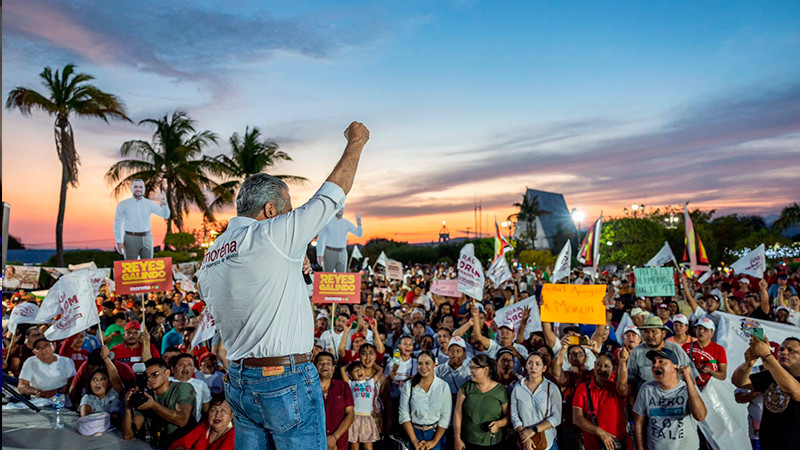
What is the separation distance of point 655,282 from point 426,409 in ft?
20.3

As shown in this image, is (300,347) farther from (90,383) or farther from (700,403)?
(90,383)

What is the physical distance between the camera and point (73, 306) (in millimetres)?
7223

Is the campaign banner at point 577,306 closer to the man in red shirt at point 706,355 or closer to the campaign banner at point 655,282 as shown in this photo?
the man in red shirt at point 706,355

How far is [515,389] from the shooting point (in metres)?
5.97

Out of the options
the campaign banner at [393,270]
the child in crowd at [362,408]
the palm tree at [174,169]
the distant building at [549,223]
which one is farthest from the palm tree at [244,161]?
the distant building at [549,223]

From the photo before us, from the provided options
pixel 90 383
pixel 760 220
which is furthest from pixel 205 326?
pixel 760 220

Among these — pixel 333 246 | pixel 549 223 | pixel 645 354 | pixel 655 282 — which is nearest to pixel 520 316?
pixel 645 354

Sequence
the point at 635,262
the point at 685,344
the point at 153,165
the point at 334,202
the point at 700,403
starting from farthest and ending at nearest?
the point at 635,262 → the point at 153,165 → the point at 685,344 → the point at 700,403 → the point at 334,202

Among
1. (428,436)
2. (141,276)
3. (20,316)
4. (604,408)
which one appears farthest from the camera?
(20,316)

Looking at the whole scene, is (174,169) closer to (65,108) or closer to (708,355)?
(65,108)

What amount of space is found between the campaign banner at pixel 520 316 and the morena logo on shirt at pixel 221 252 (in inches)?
249

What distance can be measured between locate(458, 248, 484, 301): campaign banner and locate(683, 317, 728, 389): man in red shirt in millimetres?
3453

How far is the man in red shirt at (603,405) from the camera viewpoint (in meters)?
5.62

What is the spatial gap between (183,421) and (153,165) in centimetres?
2490
